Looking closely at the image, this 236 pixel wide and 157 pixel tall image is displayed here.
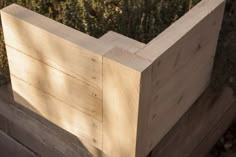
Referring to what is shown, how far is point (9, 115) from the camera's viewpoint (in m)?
1.84

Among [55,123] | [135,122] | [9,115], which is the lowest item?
[9,115]

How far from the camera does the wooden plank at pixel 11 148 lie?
6.33 feet

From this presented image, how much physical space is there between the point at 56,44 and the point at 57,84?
0.16 m

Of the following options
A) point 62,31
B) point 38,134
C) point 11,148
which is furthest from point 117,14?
point 11,148

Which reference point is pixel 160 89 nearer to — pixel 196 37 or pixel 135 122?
pixel 135 122

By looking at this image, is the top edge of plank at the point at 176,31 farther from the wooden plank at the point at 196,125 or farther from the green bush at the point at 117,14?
the wooden plank at the point at 196,125

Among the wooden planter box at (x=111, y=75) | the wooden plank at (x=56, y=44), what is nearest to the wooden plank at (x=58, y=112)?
the wooden planter box at (x=111, y=75)

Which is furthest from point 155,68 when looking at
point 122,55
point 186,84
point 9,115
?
point 9,115

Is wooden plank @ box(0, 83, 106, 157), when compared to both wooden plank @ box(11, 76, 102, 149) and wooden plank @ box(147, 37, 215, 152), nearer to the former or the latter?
wooden plank @ box(11, 76, 102, 149)

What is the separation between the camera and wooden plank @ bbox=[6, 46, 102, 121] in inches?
53.6

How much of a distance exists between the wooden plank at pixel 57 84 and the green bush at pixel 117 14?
214 mm

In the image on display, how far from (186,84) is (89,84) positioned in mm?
376

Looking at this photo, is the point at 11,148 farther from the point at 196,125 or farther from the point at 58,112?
the point at 196,125

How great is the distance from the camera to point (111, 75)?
1.24 meters
